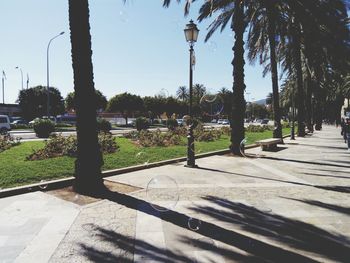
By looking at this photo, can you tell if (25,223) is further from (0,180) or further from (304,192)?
(304,192)

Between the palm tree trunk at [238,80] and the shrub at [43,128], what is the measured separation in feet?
48.5

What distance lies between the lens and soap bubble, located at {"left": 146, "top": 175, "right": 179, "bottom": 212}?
6793mm

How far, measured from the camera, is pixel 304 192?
26.5 ft

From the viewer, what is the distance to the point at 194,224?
18.6 feet

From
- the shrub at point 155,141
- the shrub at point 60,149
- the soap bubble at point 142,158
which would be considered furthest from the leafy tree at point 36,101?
the soap bubble at point 142,158

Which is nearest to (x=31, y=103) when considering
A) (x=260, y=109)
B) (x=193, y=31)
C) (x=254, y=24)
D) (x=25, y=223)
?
(x=254, y=24)

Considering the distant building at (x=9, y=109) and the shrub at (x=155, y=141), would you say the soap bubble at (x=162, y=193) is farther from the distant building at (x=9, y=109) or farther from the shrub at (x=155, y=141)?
the distant building at (x=9, y=109)

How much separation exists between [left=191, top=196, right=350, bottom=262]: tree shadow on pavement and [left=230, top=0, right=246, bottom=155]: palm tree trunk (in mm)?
8604

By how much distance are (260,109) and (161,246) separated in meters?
148

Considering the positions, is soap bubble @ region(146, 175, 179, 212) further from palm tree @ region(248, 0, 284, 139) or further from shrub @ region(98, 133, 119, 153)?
palm tree @ region(248, 0, 284, 139)

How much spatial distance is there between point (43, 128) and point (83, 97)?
18143 millimetres

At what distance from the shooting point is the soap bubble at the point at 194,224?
18.0 ft

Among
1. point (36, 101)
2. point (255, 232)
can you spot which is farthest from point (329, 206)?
point (36, 101)

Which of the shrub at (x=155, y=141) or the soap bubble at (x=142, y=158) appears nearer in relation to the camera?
the soap bubble at (x=142, y=158)
